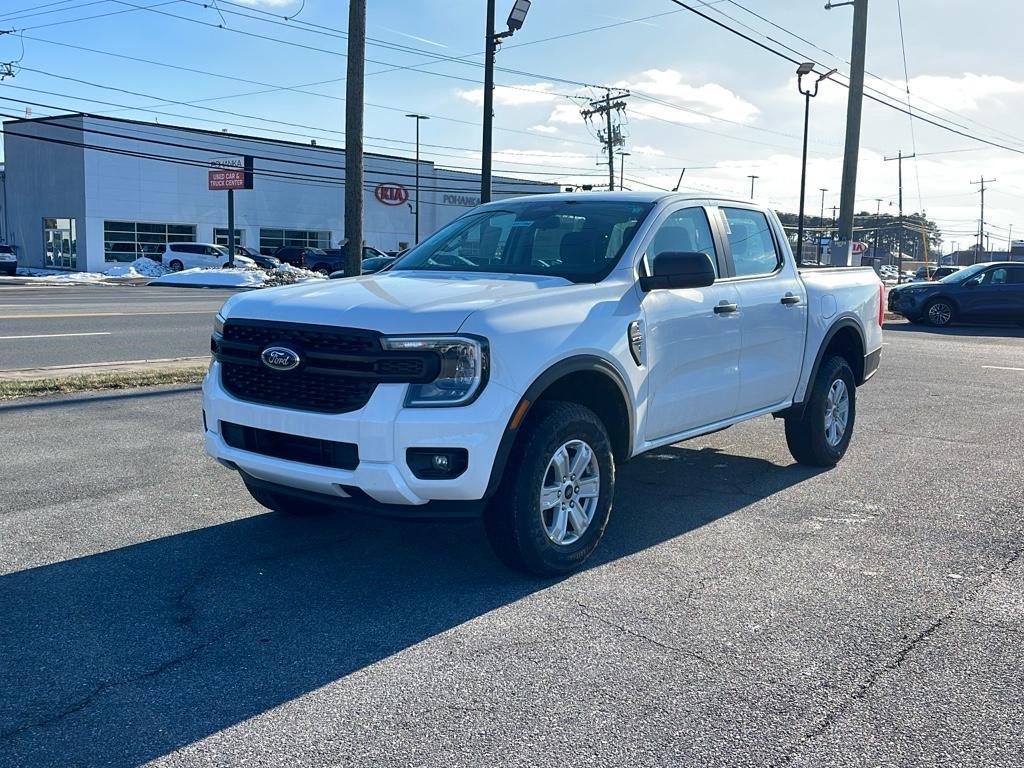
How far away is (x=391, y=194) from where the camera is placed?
68875 mm

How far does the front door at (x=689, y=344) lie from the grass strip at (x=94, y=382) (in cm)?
638

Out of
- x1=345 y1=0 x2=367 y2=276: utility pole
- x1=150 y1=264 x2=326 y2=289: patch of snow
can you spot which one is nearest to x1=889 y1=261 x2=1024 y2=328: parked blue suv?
x1=345 y1=0 x2=367 y2=276: utility pole

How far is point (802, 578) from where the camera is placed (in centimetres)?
480

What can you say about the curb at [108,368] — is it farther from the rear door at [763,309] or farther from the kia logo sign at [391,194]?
the kia logo sign at [391,194]

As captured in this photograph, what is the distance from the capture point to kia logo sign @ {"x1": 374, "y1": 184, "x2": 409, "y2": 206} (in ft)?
224

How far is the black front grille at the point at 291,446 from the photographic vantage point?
4.36 m

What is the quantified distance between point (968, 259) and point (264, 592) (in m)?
130

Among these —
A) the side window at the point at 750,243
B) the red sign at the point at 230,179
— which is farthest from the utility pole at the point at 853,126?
the red sign at the point at 230,179

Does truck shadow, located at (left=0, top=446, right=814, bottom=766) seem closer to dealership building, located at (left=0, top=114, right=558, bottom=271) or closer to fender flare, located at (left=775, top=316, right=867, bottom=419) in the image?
fender flare, located at (left=775, top=316, right=867, bottom=419)

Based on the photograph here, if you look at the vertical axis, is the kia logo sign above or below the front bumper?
above

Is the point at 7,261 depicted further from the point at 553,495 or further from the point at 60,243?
the point at 553,495

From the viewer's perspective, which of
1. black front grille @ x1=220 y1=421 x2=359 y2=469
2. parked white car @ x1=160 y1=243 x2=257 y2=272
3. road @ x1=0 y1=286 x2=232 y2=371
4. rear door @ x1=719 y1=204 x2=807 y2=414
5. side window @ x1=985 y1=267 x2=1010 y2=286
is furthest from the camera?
parked white car @ x1=160 y1=243 x2=257 y2=272

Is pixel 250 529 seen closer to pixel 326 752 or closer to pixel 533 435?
pixel 533 435

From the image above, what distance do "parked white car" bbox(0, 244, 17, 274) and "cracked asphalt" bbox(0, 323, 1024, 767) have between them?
4548 cm
